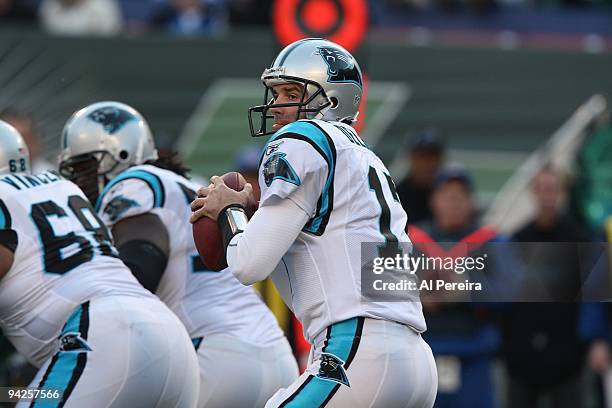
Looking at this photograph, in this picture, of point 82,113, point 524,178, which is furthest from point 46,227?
point 524,178

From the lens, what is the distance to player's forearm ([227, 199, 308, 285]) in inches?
177

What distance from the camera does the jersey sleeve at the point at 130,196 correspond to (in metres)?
5.73

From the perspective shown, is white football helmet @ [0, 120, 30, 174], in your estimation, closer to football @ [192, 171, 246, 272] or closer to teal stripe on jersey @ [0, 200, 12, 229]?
teal stripe on jersey @ [0, 200, 12, 229]

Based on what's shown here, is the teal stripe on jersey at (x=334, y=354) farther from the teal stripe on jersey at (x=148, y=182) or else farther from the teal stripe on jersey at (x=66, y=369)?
the teal stripe on jersey at (x=148, y=182)

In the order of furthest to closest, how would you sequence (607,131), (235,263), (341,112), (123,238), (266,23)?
(266,23), (607,131), (123,238), (341,112), (235,263)

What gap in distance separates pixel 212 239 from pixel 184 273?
3.64 ft

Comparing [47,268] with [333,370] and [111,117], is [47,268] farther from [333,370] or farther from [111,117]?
[333,370]

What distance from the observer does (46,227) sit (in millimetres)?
5309

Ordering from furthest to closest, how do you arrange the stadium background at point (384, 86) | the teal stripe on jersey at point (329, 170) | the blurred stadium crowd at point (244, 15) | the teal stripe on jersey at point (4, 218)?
the blurred stadium crowd at point (244, 15)
the stadium background at point (384, 86)
the teal stripe on jersey at point (4, 218)
the teal stripe on jersey at point (329, 170)

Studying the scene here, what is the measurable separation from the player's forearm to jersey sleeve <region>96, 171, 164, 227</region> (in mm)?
1308

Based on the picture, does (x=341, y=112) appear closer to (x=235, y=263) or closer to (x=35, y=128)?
(x=235, y=263)

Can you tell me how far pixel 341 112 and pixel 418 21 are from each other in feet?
23.9

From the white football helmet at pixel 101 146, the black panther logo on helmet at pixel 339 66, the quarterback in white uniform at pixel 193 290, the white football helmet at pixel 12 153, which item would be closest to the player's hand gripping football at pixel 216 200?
the black panther logo on helmet at pixel 339 66

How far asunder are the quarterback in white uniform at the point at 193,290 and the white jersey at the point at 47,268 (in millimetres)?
272
